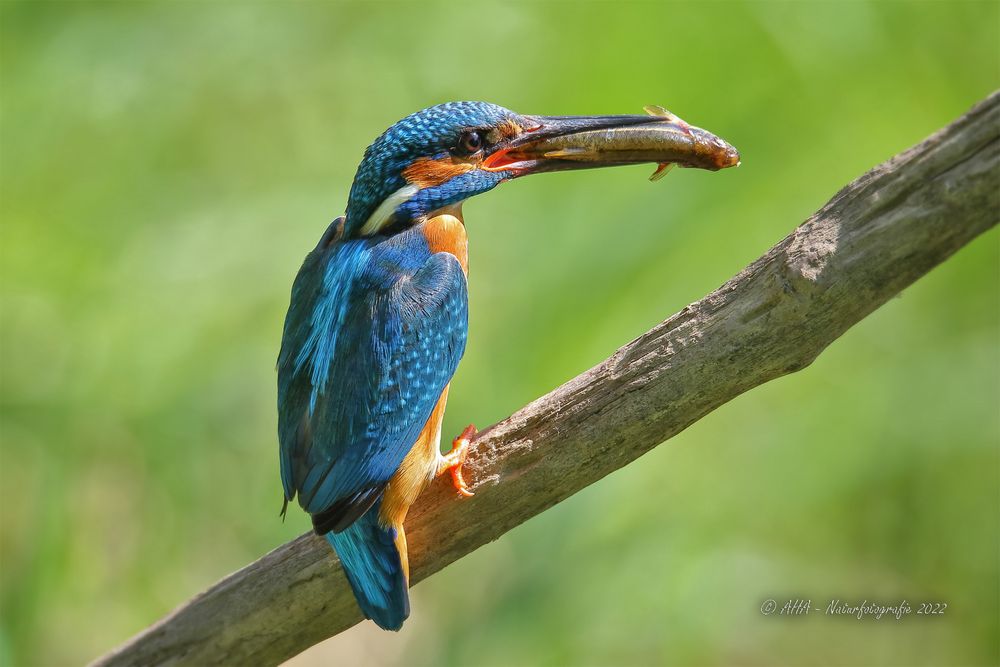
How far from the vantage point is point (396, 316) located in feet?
8.45

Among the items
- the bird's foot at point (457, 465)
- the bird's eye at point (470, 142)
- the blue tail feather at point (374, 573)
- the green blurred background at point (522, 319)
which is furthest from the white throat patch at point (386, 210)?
the green blurred background at point (522, 319)

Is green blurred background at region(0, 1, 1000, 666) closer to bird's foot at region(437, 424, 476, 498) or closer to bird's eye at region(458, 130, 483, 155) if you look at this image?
bird's foot at region(437, 424, 476, 498)

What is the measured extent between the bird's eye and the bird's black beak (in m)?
0.04

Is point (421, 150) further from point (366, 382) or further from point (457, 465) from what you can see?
point (457, 465)

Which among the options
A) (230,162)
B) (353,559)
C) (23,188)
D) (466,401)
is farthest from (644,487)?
(23,188)

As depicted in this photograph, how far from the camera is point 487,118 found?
2750 millimetres

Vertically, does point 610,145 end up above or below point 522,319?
above

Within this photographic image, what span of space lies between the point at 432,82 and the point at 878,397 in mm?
2444

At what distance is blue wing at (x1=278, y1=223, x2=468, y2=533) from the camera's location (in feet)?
8.05

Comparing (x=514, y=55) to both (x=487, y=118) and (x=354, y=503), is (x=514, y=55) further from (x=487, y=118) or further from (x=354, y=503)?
(x=354, y=503)

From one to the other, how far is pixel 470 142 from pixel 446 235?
9.7 inches

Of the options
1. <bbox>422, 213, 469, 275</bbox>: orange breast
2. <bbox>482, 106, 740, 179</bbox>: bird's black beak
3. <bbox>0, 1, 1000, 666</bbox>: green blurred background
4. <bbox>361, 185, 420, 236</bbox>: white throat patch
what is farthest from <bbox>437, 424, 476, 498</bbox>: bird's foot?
<bbox>0, 1, 1000, 666</bbox>: green blurred background

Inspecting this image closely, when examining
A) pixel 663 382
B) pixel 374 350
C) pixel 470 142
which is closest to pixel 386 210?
pixel 470 142

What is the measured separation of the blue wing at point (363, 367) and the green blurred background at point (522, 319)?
124 centimetres
